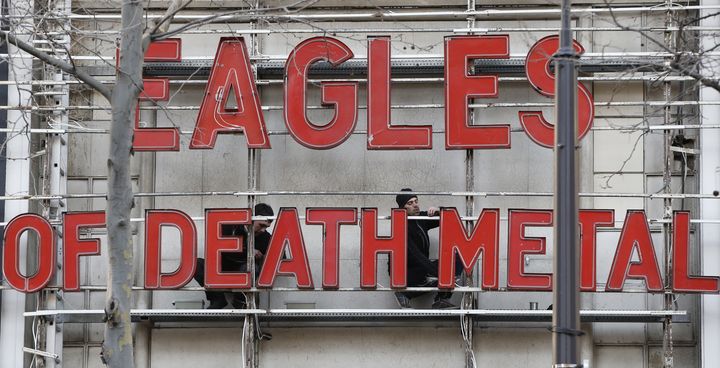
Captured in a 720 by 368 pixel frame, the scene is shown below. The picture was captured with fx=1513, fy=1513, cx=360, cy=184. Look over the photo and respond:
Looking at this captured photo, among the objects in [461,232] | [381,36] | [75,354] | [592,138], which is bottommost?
[75,354]

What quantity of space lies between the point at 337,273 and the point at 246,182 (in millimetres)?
2088

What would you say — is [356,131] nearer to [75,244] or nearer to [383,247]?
[383,247]

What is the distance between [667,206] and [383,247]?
12.4 ft

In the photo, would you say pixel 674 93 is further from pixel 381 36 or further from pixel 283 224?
pixel 283 224

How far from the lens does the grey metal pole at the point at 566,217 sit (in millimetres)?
12938

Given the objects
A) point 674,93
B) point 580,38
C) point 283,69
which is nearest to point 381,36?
point 283,69

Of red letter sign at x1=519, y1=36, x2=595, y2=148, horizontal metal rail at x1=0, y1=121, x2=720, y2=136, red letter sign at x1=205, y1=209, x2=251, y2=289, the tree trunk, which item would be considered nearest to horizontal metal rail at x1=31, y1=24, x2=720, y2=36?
red letter sign at x1=519, y1=36, x2=595, y2=148

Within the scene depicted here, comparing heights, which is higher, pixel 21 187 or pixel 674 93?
pixel 674 93

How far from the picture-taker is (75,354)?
20875 mm

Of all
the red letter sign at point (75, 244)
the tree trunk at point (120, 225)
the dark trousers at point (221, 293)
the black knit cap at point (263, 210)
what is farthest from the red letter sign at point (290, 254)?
the tree trunk at point (120, 225)

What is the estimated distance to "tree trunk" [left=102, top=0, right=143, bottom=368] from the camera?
15.3 m

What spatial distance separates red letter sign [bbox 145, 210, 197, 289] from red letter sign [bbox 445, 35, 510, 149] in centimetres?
361

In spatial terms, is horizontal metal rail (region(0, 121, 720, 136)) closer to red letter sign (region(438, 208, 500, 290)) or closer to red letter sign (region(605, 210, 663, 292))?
red letter sign (region(605, 210, 663, 292))

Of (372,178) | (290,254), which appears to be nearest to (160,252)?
(290,254)
